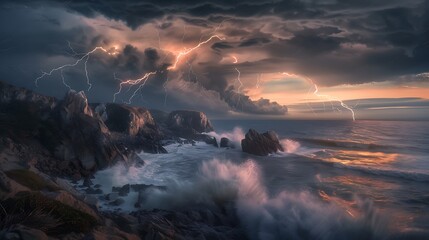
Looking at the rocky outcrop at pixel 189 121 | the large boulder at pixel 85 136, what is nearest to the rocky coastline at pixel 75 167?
the large boulder at pixel 85 136

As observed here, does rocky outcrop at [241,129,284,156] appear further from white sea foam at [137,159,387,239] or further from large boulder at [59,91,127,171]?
large boulder at [59,91,127,171]

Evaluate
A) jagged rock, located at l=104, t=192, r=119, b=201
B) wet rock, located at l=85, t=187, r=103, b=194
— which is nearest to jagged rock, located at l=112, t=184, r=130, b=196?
jagged rock, located at l=104, t=192, r=119, b=201

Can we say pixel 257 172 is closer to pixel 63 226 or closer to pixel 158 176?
pixel 158 176

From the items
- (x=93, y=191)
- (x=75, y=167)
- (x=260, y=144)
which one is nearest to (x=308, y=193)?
(x=93, y=191)

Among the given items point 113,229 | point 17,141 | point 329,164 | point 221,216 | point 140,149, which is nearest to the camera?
point 113,229

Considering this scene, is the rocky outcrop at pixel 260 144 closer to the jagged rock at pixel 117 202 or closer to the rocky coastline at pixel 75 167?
the rocky coastline at pixel 75 167

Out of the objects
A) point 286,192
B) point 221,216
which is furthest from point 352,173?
point 221,216
